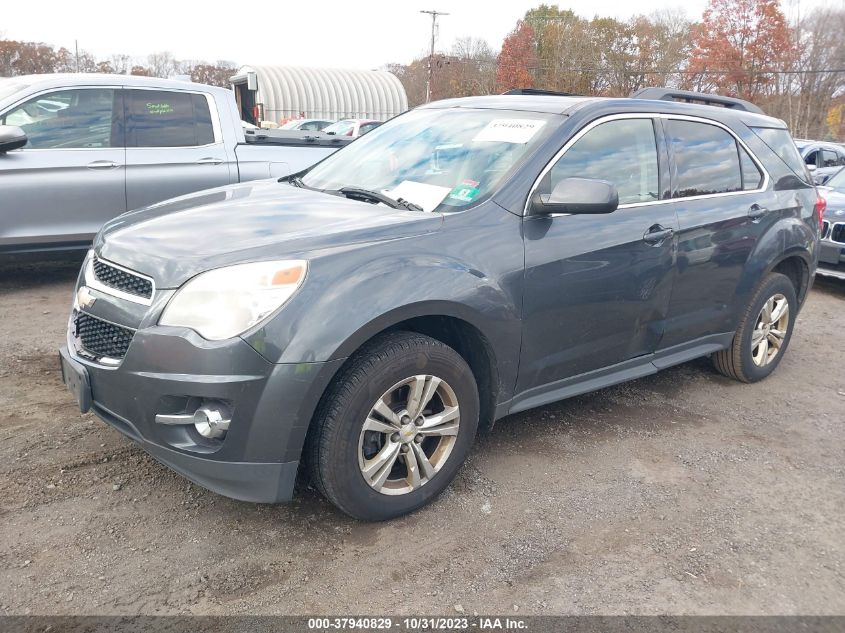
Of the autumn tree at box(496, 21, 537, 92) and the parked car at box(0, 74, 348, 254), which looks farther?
the autumn tree at box(496, 21, 537, 92)

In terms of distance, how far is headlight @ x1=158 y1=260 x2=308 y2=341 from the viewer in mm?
2500

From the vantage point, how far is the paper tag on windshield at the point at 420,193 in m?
3.24

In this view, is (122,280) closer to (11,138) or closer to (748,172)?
(11,138)

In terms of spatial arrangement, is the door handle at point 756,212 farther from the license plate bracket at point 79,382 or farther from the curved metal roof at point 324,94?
the curved metal roof at point 324,94

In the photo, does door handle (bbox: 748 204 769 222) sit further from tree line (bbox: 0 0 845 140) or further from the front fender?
tree line (bbox: 0 0 845 140)

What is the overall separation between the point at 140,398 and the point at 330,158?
2.18m

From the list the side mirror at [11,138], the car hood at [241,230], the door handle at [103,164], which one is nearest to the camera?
the car hood at [241,230]

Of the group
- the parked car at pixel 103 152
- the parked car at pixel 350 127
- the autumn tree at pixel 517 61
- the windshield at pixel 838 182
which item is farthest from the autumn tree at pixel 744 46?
the parked car at pixel 103 152

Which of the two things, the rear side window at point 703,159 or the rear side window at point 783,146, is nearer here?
the rear side window at point 703,159

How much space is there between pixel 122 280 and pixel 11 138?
11.6ft

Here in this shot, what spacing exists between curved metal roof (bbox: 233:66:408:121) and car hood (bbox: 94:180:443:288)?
3908 centimetres

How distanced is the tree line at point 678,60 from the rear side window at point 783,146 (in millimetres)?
33220

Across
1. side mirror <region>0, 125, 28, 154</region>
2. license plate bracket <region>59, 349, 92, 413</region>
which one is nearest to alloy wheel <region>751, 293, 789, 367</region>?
license plate bracket <region>59, 349, 92, 413</region>

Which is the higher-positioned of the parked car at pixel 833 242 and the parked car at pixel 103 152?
the parked car at pixel 103 152
